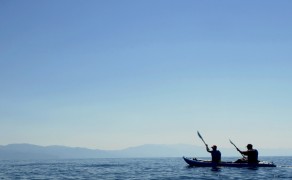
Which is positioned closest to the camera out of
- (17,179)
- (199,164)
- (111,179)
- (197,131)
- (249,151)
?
(111,179)

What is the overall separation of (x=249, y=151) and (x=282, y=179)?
14869 millimetres

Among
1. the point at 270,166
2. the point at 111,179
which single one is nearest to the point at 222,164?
the point at 270,166

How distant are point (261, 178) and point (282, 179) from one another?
1.81 m

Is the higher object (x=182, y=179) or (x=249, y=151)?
(x=249, y=151)

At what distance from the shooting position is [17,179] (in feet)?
126

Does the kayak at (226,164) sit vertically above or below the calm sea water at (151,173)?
above

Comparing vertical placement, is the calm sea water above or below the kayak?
below

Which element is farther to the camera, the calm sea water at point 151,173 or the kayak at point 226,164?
the kayak at point 226,164

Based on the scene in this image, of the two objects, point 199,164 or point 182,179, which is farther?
point 199,164

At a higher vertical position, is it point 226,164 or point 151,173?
point 226,164

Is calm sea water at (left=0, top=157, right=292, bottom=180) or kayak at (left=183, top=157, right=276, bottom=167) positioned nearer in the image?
calm sea water at (left=0, top=157, right=292, bottom=180)

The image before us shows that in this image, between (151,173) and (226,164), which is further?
(226,164)

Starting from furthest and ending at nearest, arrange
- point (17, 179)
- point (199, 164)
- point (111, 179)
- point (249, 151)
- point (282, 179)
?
point (199, 164)
point (249, 151)
point (17, 179)
point (111, 179)
point (282, 179)

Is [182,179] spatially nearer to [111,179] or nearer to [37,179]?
[111,179]
